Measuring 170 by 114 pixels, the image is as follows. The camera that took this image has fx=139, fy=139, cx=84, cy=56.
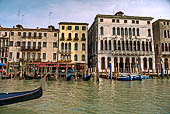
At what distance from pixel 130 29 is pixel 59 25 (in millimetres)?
13220

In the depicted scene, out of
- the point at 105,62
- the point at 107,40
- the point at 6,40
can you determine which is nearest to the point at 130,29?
the point at 107,40

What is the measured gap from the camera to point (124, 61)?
81.9 ft

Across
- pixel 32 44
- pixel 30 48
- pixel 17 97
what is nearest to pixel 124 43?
pixel 32 44

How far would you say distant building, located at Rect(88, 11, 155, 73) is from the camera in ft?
81.7

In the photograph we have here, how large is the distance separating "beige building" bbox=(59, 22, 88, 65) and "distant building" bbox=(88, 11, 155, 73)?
2402 mm

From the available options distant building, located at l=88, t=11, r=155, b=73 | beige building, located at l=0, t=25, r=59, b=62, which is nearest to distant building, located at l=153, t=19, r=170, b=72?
distant building, located at l=88, t=11, r=155, b=73

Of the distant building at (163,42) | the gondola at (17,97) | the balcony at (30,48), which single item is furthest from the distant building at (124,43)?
Answer: the gondola at (17,97)

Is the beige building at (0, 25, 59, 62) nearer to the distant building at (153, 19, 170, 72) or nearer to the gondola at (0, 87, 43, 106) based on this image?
the distant building at (153, 19, 170, 72)

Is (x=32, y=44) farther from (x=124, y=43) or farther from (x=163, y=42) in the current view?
(x=163, y=42)

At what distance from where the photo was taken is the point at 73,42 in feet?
84.1

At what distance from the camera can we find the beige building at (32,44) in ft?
81.7

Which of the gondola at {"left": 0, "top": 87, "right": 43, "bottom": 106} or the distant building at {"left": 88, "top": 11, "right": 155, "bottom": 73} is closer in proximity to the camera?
the gondola at {"left": 0, "top": 87, "right": 43, "bottom": 106}

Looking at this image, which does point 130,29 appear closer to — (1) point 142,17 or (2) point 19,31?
(1) point 142,17

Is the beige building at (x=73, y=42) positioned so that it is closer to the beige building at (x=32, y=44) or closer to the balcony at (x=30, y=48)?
the beige building at (x=32, y=44)
